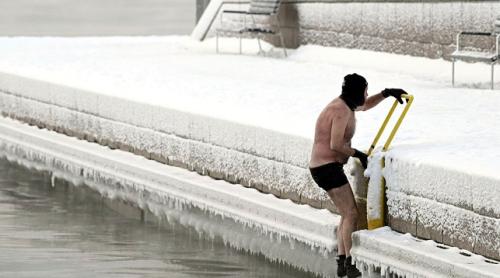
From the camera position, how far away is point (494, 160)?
10.9 metres

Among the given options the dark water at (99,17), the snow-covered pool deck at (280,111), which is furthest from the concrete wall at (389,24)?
the dark water at (99,17)

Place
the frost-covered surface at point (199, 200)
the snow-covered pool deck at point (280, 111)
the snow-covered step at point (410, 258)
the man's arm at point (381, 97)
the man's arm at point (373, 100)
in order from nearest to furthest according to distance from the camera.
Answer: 1. the snow-covered step at point (410, 258)
2. the snow-covered pool deck at point (280, 111)
3. the man's arm at point (381, 97)
4. the man's arm at point (373, 100)
5. the frost-covered surface at point (199, 200)

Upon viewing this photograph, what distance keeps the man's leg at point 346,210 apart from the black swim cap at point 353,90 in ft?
1.98

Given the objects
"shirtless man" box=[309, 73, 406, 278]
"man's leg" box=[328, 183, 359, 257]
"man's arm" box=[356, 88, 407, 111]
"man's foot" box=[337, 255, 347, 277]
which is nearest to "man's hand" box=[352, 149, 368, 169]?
"shirtless man" box=[309, 73, 406, 278]

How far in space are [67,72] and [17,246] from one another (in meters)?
8.70

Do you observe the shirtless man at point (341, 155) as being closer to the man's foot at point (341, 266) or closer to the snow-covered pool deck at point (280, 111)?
the man's foot at point (341, 266)

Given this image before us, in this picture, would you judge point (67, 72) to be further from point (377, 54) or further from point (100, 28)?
point (100, 28)

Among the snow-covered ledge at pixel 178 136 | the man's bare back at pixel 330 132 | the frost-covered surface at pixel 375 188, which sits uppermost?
the man's bare back at pixel 330 132

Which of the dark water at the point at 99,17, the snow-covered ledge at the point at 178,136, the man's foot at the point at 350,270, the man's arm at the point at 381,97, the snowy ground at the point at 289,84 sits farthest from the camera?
the dark water at the point at 99,17

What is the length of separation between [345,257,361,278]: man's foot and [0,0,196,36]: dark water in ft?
101

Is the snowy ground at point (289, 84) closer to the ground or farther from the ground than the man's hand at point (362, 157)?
closer to the ground

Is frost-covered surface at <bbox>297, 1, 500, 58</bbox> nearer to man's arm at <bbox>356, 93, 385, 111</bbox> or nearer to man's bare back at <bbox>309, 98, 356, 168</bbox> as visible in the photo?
man's arm at <bbox>356, 93, 385, 111</bbox>

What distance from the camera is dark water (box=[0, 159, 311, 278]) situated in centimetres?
1202

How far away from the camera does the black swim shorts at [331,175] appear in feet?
36.2
